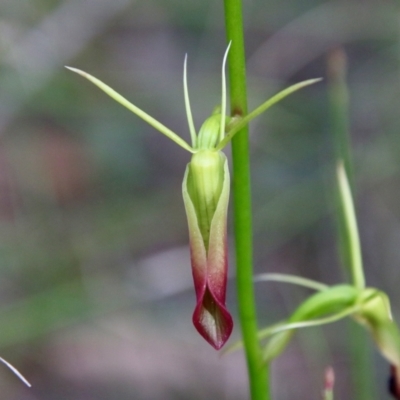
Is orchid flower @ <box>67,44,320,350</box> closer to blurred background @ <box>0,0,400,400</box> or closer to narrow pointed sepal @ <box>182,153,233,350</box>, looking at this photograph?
narrow pointed sepal @ <box>182,153,233,350</box>

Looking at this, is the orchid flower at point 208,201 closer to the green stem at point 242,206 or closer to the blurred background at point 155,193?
the green stem at point 242,206

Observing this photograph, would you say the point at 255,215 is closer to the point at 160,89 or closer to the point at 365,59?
the point at 160,89

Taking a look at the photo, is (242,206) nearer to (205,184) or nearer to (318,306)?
(205,184)

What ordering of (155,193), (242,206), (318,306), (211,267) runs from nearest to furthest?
(211,267) → (242,206) → (318,306) → (155,193)

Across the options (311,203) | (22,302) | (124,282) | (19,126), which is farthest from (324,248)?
(19,126)

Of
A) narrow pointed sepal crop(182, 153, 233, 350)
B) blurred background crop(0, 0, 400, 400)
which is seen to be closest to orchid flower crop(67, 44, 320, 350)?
narrow pointed sepal crop(182, 153, 233, 350)

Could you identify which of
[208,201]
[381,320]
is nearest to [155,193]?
[381,320]
